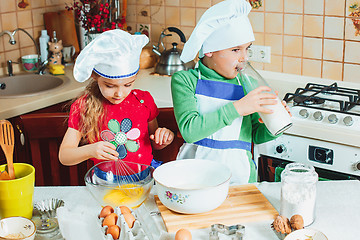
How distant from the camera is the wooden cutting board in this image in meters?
1.29

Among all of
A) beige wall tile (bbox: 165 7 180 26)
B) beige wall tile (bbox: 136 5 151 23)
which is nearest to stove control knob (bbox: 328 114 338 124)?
beige wall tile (bbox: 165 7 180 26)

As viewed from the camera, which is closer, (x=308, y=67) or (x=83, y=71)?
(x=83, y=71)

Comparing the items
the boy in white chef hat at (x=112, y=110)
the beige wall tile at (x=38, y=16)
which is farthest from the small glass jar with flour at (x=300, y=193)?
the beige wall tile at (x=38, y=16)

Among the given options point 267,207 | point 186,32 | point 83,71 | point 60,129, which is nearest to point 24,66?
point 186,32

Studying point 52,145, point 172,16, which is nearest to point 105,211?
point 52,145

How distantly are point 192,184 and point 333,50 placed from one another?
1316mm

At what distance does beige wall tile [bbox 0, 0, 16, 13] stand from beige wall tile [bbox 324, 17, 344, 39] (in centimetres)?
170

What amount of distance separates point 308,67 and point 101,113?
1.20 m

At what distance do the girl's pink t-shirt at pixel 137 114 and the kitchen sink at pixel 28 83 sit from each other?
3.42ft

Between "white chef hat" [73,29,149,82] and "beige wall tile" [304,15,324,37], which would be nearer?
"white chef hat" [73,29,149,82]

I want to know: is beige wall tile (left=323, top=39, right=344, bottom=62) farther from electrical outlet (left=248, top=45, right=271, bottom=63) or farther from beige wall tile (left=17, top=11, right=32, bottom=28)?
beige wall tile (left=17, top=11, right=32, bottom=28)

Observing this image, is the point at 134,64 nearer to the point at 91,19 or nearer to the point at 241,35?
the point at 241,35

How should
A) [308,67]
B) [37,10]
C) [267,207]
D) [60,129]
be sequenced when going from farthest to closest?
[37,10], [308,67], [60,129], [267,207]

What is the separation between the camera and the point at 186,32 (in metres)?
2.93
